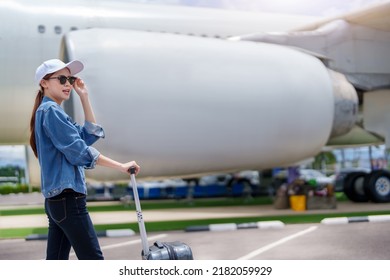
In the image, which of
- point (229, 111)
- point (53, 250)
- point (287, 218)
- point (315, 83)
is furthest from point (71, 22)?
point (53, 250)

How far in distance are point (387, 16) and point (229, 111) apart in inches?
138

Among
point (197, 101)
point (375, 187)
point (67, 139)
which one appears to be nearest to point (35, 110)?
point (67, 139)

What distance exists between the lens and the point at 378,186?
10.1 meters

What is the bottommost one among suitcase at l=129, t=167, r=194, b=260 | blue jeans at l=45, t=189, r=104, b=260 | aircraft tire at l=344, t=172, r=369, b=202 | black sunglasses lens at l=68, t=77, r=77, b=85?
aircraft tire at l=344, t=172, r=369, b=202

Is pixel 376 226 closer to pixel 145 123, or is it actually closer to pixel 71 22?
pixel 145 123

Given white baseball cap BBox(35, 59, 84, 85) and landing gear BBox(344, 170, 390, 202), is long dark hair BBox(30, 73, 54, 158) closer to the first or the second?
white baseball cap BBox(35, 59, 84, 85)

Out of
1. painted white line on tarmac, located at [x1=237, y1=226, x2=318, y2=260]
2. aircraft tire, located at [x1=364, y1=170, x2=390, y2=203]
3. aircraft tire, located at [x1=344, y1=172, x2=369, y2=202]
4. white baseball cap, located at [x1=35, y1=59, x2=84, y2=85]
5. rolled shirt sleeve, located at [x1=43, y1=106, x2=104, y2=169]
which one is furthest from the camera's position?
aircraft tire, located at [x1=344, y1=172, x2=369, y2=202]

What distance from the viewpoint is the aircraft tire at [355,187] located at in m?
10.7

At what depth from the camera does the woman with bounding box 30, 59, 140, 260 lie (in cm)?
235

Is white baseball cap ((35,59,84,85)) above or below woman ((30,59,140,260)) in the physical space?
above

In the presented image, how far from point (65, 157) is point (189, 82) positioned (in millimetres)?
3893

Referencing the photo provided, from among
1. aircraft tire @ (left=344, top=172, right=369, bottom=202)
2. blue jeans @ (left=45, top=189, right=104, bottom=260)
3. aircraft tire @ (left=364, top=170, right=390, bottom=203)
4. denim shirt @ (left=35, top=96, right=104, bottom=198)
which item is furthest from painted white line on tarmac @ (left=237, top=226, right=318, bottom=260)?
aircraft tire @ (left=344, top=172, right=369, bottom=202)

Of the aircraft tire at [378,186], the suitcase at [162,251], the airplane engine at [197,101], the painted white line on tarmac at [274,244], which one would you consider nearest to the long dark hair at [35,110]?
the suitcase at [162,251]

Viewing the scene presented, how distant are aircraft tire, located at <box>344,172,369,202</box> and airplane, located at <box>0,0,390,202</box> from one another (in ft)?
8.78
